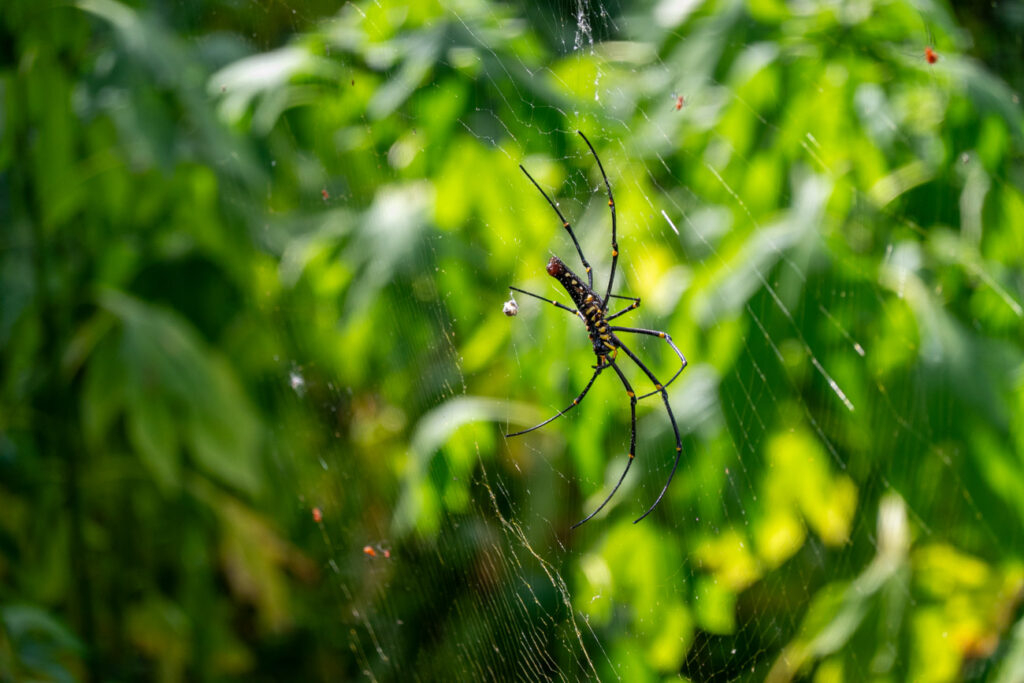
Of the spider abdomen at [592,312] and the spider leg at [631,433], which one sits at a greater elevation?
the spider abdomen at [592,312]

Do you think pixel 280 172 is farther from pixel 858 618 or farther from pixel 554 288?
pixel 858 618

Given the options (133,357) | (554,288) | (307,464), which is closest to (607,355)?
(554,288)

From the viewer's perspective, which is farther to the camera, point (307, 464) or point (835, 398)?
point (307, 464)

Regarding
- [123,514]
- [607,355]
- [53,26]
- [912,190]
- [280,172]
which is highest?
[53,26]

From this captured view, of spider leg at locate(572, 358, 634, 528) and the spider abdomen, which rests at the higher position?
the spider abdomen
